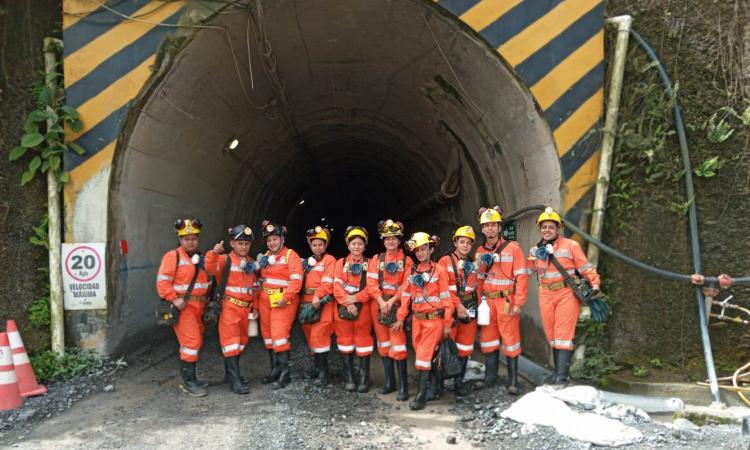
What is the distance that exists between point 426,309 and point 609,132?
259 centimetres

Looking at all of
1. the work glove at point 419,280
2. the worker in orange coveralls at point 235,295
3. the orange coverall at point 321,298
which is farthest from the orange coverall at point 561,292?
the worker in orange coveralls at point 235,295

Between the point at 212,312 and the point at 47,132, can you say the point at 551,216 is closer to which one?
the point at 212,312

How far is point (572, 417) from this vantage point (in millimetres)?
4230

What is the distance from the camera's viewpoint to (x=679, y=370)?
515cm

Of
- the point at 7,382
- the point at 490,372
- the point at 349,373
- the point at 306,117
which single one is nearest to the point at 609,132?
the point at 490,372

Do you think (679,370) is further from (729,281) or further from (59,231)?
(59,231)

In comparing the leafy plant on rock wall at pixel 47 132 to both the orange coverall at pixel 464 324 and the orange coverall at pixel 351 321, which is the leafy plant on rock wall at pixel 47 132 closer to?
the orange coverall at pixel 351 321

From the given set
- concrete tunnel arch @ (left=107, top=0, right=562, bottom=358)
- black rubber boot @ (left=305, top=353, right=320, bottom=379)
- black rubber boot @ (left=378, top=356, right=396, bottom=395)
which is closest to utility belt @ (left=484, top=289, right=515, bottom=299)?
concrete tunnel arch @ (left=107, top=0, right=562, bottom=358)

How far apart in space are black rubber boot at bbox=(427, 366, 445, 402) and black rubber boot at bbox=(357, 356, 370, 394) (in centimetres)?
68

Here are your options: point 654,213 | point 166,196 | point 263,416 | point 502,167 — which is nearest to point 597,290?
point 654,213

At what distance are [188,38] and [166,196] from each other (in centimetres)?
208

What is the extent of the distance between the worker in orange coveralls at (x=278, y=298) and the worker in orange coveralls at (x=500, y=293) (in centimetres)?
200

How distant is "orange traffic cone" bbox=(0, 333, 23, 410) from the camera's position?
4668mm

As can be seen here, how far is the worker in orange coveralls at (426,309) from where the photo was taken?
200 inches
